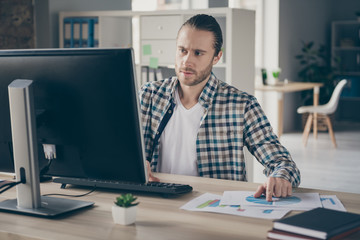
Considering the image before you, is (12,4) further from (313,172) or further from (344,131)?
(344,131)

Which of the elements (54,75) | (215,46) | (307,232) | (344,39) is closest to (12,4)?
(215,46)

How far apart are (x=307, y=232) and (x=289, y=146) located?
5.92 metres

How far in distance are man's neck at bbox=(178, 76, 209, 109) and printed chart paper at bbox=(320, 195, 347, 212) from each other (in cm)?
70

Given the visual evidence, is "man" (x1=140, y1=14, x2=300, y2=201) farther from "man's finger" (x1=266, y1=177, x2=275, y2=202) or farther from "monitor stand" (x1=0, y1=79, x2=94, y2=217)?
"monitor stand" (x1=0, y1=79, x2=94, y2=217)

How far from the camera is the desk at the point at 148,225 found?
129 centimetres

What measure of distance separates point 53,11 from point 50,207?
347 centimetres

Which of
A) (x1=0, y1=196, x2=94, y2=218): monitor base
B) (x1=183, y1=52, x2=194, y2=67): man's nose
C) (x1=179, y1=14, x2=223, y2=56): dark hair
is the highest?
(x1=179, y1=14, x2=223, y2=56): dark hair

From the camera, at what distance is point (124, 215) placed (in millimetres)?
1353

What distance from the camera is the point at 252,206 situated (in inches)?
59.7

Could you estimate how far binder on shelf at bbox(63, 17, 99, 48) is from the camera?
15.2 ft

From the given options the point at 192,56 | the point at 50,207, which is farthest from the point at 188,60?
the point at 50,207

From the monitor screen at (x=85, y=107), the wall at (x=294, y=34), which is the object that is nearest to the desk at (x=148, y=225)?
the monitor screen at (x=85, y=107)

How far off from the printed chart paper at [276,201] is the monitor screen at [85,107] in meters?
0.32

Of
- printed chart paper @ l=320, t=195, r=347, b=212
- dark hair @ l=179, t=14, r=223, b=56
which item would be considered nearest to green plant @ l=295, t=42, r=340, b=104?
dark hair @ l=179, t=14, r=223, b=56
